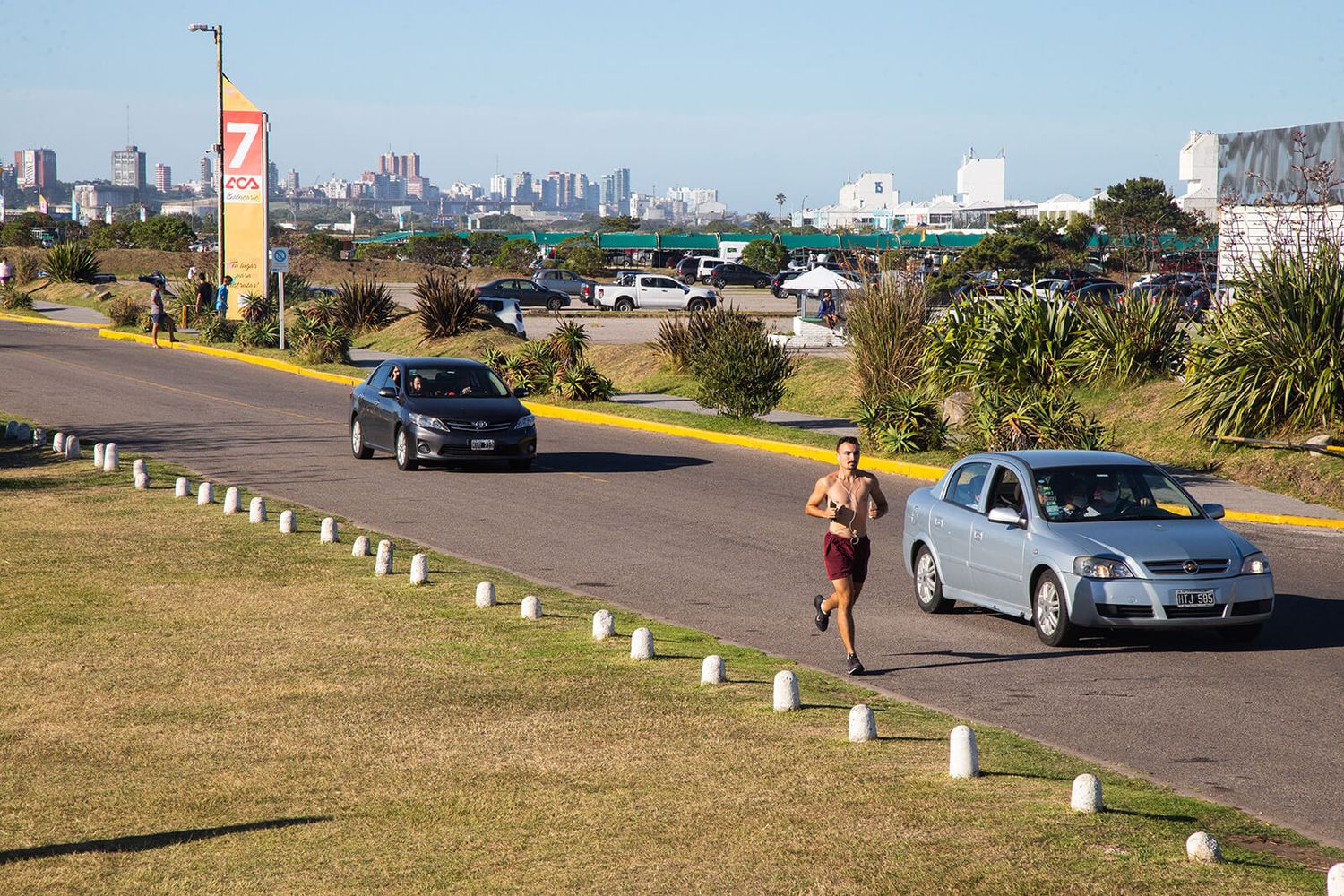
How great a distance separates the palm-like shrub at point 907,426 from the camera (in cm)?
2270

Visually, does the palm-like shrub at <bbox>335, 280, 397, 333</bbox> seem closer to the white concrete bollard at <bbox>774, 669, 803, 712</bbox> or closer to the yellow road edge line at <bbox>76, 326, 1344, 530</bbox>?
the yellow road edge line at <bbox>76, 326, 1344, 530</bbox>

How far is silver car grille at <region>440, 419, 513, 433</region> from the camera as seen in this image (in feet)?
66.9

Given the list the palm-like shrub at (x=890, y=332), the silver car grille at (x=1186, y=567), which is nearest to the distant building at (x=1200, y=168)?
the palm-like shrub at (x=890, y=332)

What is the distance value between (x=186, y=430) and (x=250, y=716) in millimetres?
17198

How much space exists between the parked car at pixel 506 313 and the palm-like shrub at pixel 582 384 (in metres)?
12.8

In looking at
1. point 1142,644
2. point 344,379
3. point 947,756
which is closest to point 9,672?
point 947,756

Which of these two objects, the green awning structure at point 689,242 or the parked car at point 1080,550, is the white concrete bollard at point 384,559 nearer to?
the parked car at point 1080,550

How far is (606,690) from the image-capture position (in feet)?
30.5

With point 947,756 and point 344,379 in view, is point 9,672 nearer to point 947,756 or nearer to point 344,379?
point 947,756

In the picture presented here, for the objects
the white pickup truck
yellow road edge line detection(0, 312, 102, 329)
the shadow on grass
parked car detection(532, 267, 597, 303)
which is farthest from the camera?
parked car detection(532, 267, 597, 303)

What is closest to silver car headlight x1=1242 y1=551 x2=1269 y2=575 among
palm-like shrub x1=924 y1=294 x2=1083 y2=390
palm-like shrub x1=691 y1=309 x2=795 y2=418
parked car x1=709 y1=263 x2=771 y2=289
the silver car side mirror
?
the silver car side mirror

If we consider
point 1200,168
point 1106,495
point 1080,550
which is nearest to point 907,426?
point 1106,495

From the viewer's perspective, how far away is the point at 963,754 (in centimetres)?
739

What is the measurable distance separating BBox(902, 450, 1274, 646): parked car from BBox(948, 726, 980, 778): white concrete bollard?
3.79 m
